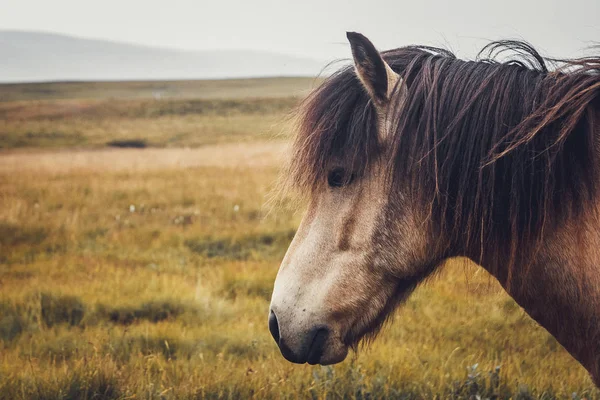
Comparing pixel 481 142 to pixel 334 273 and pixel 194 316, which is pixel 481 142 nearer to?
pixel 334 273

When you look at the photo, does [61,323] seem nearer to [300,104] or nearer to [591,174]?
[300,104]

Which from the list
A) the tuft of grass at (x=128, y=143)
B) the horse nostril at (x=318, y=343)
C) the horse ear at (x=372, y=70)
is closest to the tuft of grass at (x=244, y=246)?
the horse nostril at (x=318, y=343)

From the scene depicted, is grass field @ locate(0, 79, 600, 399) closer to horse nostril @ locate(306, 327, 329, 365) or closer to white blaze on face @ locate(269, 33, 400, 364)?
white blaze on face @ locate(269, 33, 400, 364)

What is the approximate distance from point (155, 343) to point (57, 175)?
11.9 meters

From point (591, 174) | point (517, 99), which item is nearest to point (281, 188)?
point (517, 99)

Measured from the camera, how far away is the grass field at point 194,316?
12.3ft

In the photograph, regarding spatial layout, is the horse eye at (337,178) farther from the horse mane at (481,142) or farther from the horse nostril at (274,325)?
the horse nostril at (274,325)

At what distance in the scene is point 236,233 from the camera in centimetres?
906

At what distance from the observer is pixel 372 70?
7.27 feet

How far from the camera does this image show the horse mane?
216 cm

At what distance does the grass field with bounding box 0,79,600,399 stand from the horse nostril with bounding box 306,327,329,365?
29.1 inches

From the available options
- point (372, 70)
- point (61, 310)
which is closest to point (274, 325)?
point (372, 70)

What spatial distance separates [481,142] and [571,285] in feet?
2.16

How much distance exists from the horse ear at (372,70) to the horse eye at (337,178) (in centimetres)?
33
